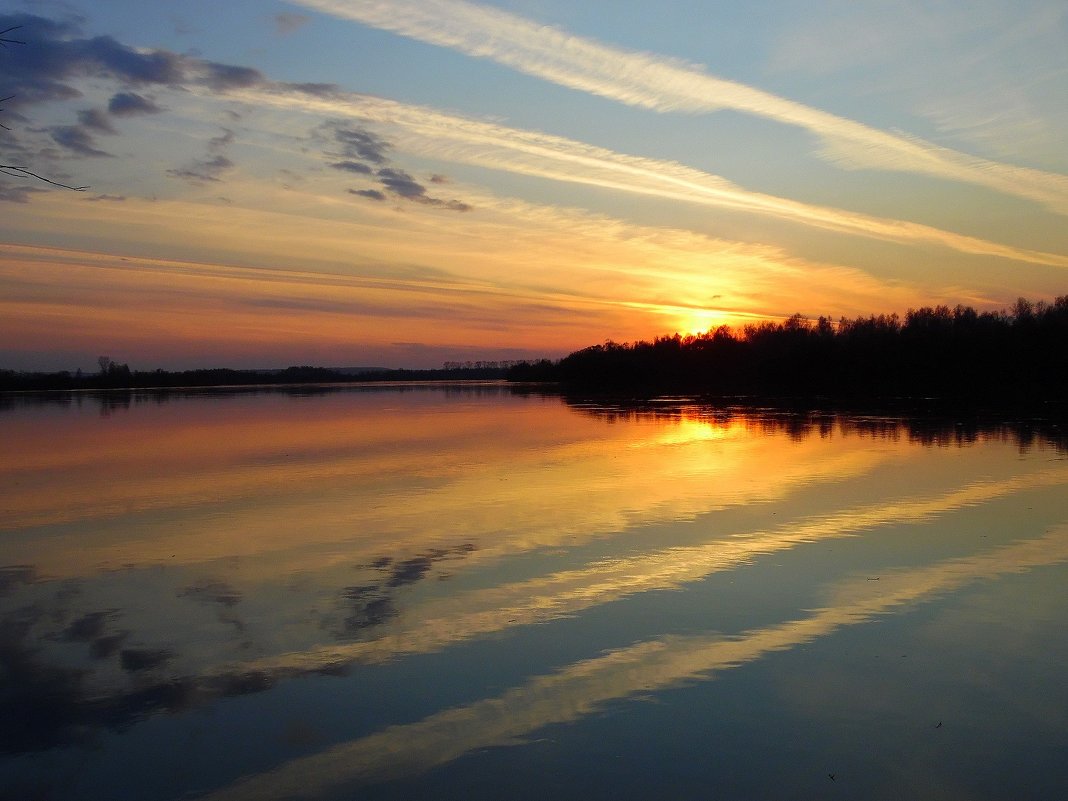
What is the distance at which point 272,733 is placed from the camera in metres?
5.40

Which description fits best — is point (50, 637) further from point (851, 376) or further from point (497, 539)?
point (851, 376)

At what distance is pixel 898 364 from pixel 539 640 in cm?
6241

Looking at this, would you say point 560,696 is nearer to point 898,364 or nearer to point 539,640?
point 539,640

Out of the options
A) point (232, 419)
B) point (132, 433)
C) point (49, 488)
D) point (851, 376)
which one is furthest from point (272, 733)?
point (851, 376)

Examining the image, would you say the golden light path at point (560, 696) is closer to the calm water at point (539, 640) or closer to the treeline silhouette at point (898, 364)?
the calm water at point (539, 640)

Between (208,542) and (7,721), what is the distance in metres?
5.42

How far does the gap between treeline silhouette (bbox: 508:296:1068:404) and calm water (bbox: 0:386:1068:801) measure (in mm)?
38456

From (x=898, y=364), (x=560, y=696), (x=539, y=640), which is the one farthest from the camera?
(x=898, y=364)

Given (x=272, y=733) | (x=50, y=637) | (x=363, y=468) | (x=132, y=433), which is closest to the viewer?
(x=272, y=733)

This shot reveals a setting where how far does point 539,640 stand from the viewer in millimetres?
7016

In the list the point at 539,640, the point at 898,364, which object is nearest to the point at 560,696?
the point at 539,640

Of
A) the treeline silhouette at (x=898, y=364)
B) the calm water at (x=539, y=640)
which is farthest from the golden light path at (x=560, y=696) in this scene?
A: the treeline silhouette at (x=898, y=364)

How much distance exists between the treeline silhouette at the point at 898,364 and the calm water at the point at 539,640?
38.5m

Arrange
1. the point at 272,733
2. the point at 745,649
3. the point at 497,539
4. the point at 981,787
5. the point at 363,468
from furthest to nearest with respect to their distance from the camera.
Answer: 1. the point at 363,468
2. the point at 497,539
3. the point at 745,649
4. the point at 272,733
5. the point at 981,787
